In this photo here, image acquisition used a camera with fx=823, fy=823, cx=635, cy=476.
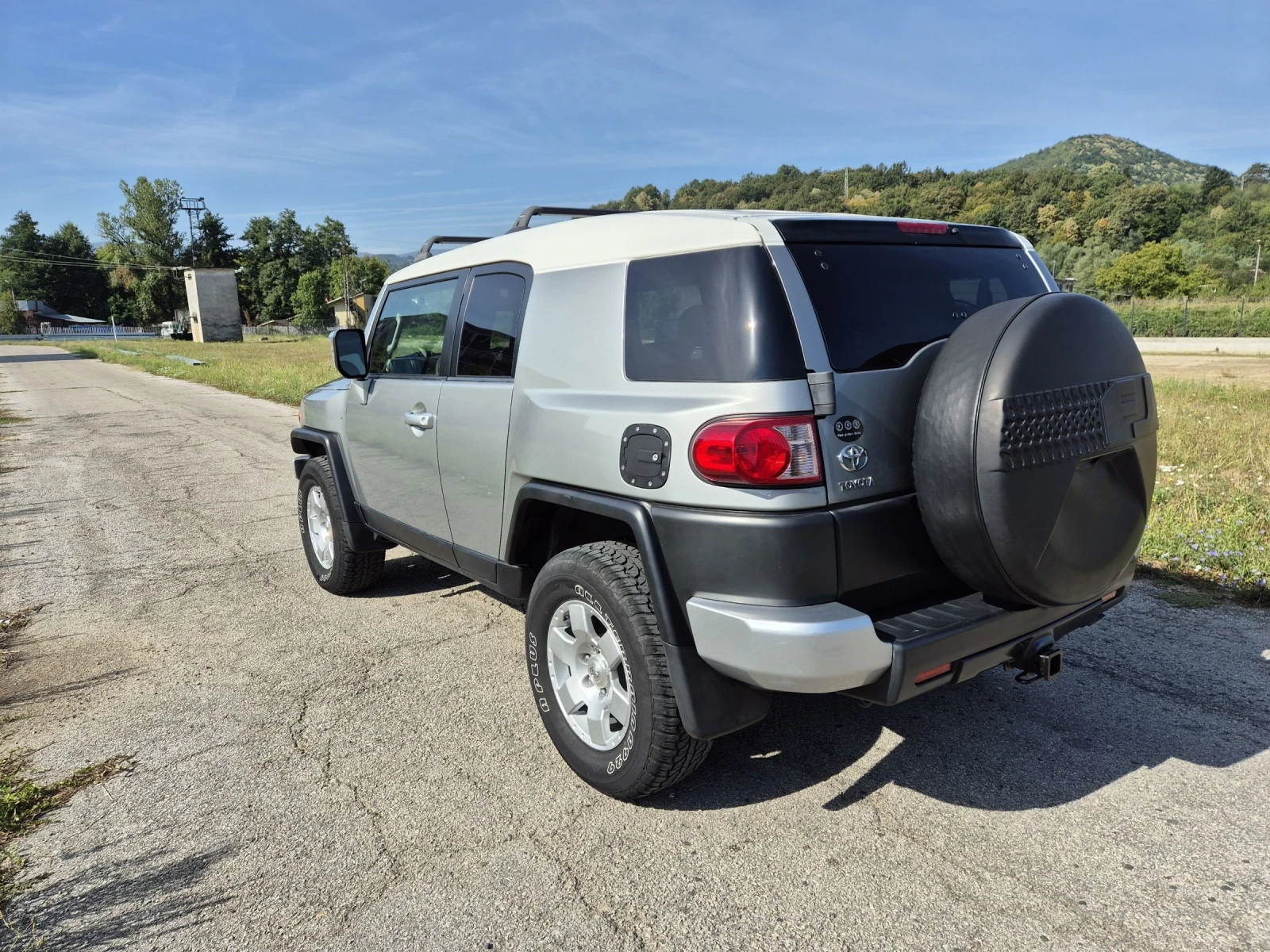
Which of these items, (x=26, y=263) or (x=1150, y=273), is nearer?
(x=1150, y=273)

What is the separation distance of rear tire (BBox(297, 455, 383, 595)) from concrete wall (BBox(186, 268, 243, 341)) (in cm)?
7585

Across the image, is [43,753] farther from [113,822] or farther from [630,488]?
[630,488]

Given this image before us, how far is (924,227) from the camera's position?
2.93m

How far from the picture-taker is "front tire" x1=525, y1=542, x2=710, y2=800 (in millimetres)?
2631

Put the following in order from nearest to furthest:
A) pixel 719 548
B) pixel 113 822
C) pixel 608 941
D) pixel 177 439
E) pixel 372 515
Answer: pixel 608 941, pixel 719 548, pixel 113 822, pixel 372 515, pixel 177 439

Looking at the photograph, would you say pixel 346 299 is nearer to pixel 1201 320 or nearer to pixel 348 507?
pixel 1201 320

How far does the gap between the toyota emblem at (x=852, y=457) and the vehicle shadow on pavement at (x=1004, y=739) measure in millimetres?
1244

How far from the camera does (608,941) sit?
2.26 meters

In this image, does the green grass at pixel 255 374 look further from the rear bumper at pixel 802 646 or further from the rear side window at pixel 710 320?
the rear bumper at pixel 802 646

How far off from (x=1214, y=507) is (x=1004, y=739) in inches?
153

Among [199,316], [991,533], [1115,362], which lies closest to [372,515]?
[991,533]

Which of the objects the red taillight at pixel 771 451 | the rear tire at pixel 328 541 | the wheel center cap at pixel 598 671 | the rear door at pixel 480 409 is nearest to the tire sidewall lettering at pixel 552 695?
the wheel center cap at pixel 598 671

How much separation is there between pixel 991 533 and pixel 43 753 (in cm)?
367

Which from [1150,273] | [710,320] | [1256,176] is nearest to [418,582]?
[710,320]
